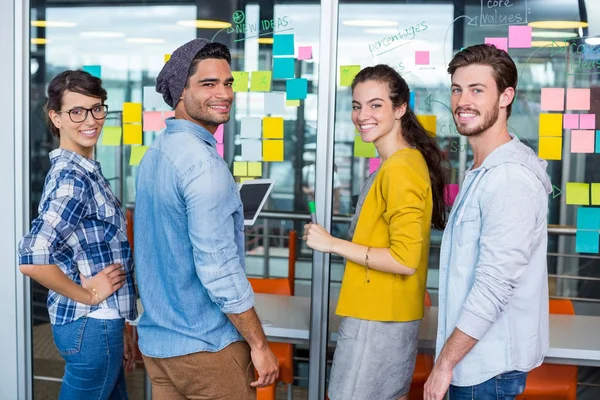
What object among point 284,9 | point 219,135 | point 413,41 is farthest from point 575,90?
point 219,135

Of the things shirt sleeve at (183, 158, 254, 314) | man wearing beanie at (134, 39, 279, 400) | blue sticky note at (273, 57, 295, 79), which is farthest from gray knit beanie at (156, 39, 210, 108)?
blue sticky note at (273, 57, 295, 79)

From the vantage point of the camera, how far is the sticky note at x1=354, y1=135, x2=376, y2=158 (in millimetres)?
2883

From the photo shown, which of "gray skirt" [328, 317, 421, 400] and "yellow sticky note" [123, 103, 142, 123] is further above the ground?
"yellow sticky note" [123, 103, 142, 123]

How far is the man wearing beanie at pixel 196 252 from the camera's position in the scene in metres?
1.59

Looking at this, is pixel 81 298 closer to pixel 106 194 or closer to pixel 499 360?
pixel 106 194

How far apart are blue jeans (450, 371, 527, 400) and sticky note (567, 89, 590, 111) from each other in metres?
1.49

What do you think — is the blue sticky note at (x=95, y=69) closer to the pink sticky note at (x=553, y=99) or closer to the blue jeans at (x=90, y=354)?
the blue jeans at (x=90, y=354)

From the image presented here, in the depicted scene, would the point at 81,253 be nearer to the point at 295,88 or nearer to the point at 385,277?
the point at 385,277

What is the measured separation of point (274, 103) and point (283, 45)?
25 centimetres

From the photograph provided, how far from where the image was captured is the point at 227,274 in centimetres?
160

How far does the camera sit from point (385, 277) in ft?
6.43

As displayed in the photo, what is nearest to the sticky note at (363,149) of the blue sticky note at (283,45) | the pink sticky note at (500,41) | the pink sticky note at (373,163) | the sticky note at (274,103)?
the pink sticky note at (373,163)

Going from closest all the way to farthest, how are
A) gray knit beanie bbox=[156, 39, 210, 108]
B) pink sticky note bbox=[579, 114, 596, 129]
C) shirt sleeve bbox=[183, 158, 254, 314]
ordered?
shirt sleeve bbox=[183, 158, 254, 314], gray knit beanie bbox=[156, 39, 210, 108], pink sticky note bbox=[579, 114, 596, 129]

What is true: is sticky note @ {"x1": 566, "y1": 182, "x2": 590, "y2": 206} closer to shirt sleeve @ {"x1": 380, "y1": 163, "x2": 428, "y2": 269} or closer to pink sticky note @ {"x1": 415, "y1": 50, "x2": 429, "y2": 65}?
pink sticky note @ {"x1": 415, "y1": 50, "x2": 429, "y2": 65}
